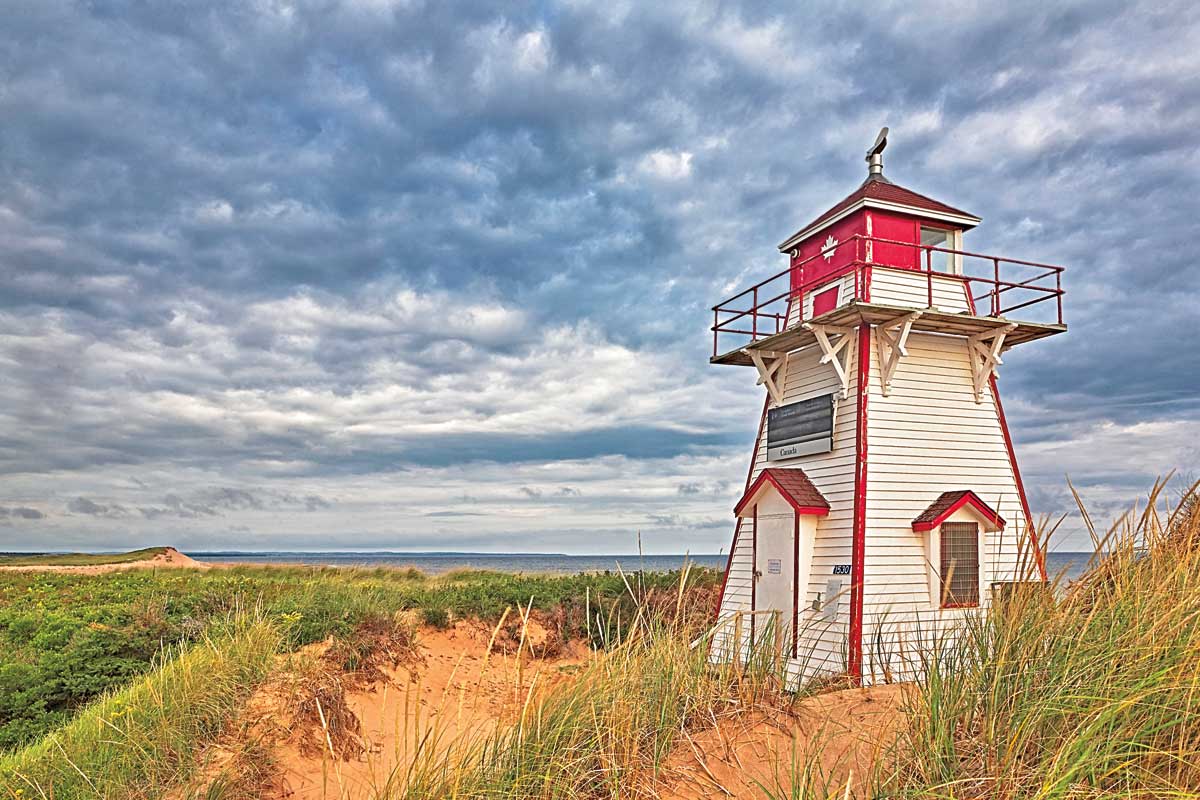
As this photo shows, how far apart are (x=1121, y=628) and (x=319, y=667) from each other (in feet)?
36.0

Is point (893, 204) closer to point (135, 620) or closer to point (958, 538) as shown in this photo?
point (958, 538)

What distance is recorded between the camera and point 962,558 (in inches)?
593

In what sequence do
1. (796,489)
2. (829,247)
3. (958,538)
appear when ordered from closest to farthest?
1. (958,538)
2. (796,489)
3. (829,247)

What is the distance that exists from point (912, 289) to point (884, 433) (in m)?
2.89

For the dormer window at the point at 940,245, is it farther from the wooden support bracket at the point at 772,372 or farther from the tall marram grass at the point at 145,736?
the tall marram grass at the point at 145,736

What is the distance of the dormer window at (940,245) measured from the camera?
16.3 meters

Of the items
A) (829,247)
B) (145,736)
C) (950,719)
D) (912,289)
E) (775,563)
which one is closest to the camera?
(950,719)

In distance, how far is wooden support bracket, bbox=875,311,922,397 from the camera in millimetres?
14969

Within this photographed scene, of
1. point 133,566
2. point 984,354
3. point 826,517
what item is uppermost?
point 984,354

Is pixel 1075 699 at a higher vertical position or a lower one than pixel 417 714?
higher

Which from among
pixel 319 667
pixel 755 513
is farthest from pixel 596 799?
pixel 755 513

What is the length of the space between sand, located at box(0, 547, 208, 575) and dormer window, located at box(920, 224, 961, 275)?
31.6 meters

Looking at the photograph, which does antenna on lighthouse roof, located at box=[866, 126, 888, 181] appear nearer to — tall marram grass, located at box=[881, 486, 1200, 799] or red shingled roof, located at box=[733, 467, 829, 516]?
red shingled roof, located at box=[733, 467, 829, 516]

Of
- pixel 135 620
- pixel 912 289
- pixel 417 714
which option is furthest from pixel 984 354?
pixel 135 620
